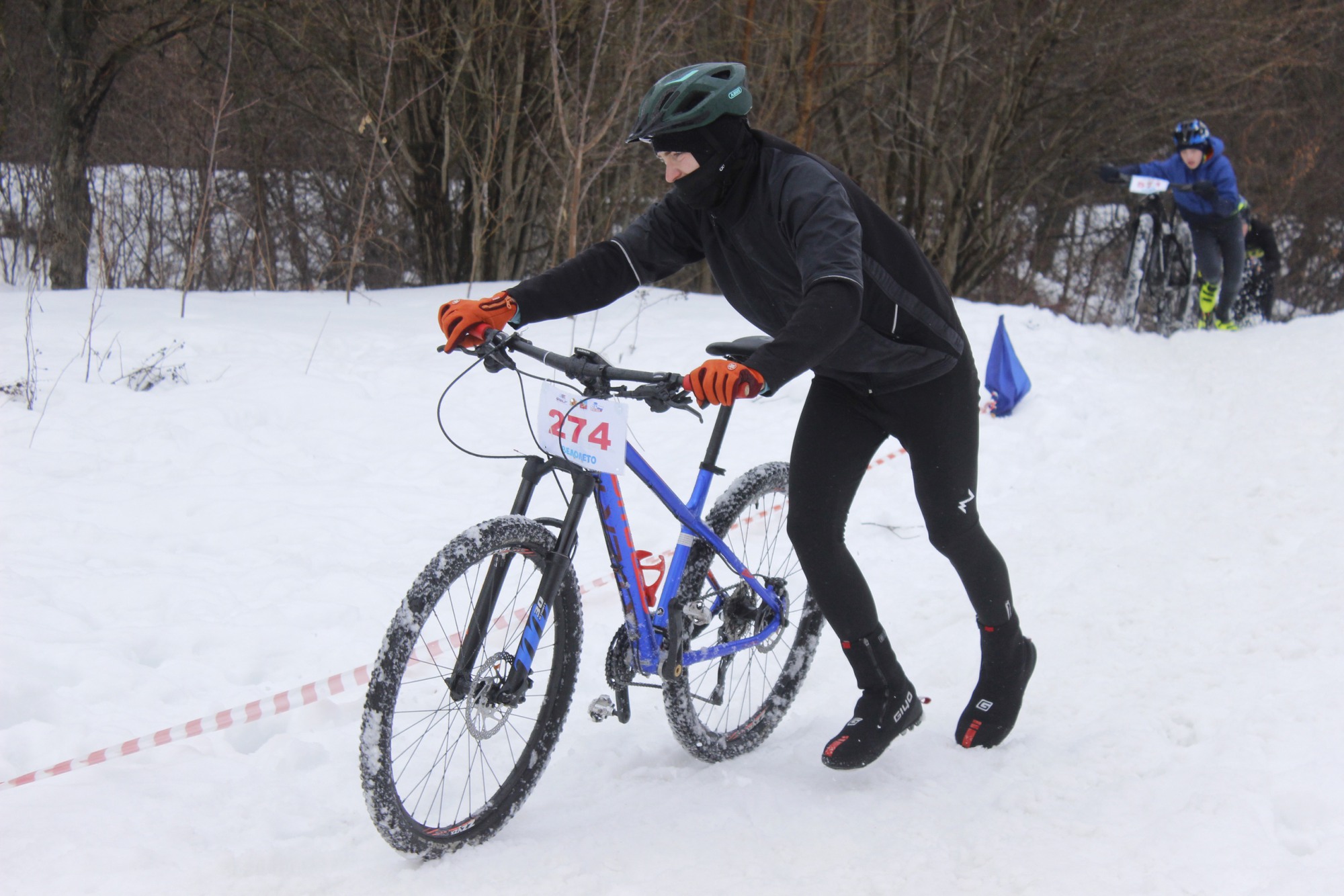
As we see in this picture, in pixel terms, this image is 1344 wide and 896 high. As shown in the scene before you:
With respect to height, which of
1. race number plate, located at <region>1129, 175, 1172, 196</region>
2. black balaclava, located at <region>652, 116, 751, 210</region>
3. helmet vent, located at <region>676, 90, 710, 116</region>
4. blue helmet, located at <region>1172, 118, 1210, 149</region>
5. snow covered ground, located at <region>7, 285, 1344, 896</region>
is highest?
blue helmet, located at <region>1172, 118, 1210, 149</region>

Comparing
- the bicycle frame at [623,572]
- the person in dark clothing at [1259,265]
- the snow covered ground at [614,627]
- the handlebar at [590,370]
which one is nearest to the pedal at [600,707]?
the bicycle frame at [623,572]

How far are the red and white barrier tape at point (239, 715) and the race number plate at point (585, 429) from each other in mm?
452

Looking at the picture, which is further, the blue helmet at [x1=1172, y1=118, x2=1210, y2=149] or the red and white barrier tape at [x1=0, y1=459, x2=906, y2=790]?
the blue helmet at [x1=1172, y1=118, x2=1210, y2=149]

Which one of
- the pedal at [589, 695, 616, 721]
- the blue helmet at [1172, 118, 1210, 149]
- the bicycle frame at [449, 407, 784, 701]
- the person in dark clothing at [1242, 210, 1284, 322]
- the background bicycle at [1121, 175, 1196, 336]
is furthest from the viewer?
the person in dark clothing at [1242, 210, 1284, 322]

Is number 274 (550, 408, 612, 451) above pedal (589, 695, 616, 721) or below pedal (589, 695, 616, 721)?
above

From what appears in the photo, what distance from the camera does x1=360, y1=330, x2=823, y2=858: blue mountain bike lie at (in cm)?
238

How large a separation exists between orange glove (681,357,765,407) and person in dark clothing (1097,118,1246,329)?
8340 mm

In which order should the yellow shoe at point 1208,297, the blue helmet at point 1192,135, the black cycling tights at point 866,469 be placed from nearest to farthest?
the black cycling tights at point 866,469 < the blue helmet at point 1192,135 < the yellow shoe at point 1208,297

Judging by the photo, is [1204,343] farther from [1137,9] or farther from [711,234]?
[711,234]

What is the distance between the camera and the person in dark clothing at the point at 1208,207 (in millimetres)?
9398

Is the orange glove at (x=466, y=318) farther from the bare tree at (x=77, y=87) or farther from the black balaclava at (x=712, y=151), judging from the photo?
the bare tree at (x=77, y=87)

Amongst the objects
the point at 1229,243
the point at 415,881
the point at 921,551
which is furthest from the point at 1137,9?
the point at 415,881

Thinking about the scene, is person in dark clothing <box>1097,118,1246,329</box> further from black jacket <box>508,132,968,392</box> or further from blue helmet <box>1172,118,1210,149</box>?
black jacket <box>508,132,968,392</box>

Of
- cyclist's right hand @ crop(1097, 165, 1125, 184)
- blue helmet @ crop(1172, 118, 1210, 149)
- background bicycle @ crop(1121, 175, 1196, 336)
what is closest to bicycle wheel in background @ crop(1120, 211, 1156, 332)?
background bicycle @ crop(1121, 175, 1196, 336)
